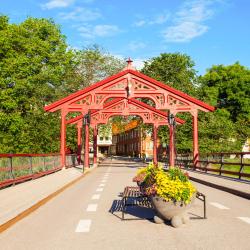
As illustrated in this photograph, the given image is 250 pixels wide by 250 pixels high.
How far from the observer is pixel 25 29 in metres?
47.8

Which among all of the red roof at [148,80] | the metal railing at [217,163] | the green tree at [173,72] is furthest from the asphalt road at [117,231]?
the green tree at [173,72]

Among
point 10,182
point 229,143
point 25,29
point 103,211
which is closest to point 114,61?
point 25,29

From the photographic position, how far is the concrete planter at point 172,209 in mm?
7801

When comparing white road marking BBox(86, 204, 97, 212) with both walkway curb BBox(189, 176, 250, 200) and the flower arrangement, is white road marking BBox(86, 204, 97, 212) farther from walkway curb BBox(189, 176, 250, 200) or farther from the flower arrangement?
walkway curb BBox(189, 176, 250, 200)

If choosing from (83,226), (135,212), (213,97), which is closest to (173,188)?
(83,226)

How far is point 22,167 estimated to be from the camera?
18.2 meters

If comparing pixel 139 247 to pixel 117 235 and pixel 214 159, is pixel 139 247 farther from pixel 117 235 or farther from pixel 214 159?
pixel 214 159

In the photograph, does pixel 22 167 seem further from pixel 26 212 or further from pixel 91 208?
pixel 26 212

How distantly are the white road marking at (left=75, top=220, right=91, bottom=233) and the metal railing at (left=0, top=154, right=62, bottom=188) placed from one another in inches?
265

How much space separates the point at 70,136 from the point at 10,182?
2843 centimetres

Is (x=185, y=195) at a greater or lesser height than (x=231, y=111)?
A: lesser

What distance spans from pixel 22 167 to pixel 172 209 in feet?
37.6

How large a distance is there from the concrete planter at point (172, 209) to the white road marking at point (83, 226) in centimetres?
126

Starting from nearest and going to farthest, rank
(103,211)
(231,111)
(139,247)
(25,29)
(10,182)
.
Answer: (139,247), (103,211), (10,182), (25,29), (231,111)
